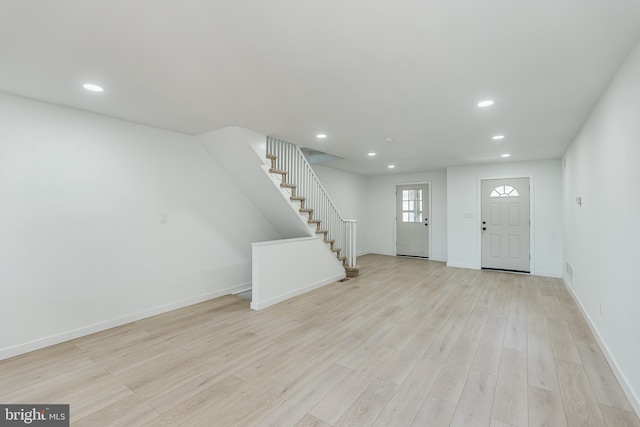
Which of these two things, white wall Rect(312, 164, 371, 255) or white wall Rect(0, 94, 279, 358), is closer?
white wall Rect(0, 94, 279, 358)

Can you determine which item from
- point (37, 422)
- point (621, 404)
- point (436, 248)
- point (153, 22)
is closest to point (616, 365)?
point (621, 404)

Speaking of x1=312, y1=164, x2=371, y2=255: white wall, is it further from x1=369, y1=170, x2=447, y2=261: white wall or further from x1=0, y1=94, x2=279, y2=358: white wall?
x1=0, y1=94, x2=279, y2=358: white wall

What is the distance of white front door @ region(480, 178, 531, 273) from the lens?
600 cm

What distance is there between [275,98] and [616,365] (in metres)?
3.73

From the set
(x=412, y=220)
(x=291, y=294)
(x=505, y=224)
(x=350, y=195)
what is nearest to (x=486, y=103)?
(x=291, y=294)

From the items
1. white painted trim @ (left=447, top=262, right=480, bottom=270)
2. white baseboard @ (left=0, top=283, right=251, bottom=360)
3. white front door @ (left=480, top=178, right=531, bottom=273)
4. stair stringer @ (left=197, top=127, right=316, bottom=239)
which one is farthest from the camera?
white painted trim @ (left=447, top=262, right=480, bottom=270)

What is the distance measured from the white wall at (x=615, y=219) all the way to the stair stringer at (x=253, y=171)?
3554mm

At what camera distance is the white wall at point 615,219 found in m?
1.94

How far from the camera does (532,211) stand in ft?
19.3

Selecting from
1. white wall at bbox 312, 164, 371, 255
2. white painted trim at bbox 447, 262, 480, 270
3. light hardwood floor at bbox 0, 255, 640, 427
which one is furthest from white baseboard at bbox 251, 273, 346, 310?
white painted trim at bbox 447, 262, 480, 270

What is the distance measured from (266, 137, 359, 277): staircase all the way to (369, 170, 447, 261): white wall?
7.92 feet

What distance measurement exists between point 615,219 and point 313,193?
3.83 metres

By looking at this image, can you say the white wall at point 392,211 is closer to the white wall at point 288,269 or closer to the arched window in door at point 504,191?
the arched window in door at point 504,191

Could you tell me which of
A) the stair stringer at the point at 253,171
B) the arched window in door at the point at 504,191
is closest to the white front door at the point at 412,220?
the arched window in door at the point at 504,191
